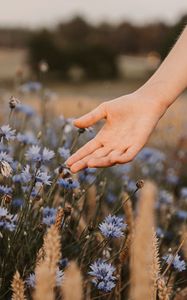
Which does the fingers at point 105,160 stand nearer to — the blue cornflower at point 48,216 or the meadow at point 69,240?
the meadow at point 69,240

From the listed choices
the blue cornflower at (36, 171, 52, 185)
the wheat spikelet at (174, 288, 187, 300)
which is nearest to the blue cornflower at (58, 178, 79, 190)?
the blue cornflower at (36, 171, 52, 185)

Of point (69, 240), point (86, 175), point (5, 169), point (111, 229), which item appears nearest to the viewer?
point (5, 169)

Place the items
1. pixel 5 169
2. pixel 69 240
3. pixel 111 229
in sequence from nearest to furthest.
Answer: pixel 5 169 → pixel 111 229 → pixel 69 240

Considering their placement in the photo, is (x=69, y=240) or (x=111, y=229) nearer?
(x=111, y=229)

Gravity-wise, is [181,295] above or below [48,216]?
below

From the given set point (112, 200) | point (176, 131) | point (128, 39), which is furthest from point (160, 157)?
point (128, 39)

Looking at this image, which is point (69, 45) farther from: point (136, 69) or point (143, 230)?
point (143, 230)

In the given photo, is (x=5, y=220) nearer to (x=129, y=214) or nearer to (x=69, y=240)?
(x=129, y=214)

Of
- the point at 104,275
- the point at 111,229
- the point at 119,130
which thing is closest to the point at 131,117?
the point at 119,130
